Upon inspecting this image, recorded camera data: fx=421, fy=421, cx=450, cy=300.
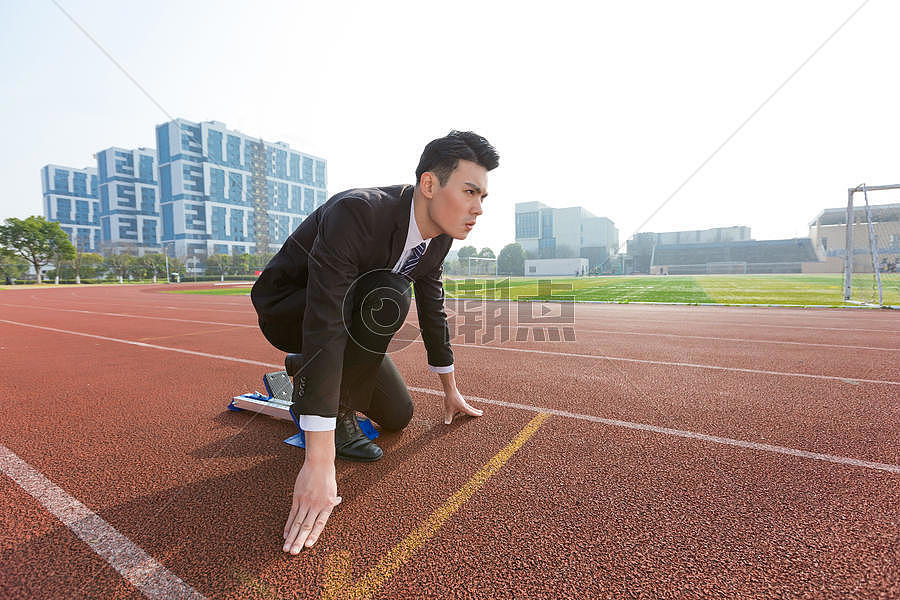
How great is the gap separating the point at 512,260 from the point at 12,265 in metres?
80.5

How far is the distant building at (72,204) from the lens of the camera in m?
112

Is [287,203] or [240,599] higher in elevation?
[287,203]

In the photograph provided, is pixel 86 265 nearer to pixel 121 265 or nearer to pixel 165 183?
pixel 121 265

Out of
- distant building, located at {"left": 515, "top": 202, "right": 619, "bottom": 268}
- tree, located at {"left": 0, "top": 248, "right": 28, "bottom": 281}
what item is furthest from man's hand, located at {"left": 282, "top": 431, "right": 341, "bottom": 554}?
distant building, located at {"left": 515, "top": 202, "right": 619, "bottom": 268}

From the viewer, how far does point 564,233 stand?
9869 cm

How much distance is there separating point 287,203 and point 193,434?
112400mm

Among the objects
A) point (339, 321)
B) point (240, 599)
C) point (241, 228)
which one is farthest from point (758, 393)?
point (241, 228)

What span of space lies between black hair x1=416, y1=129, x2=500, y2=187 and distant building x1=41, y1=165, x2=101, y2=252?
5631 inches

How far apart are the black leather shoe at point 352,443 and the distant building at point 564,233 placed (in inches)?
3154

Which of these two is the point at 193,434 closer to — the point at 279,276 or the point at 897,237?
the point at 279,276

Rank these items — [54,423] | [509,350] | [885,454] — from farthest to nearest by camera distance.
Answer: [509,350] < [54,423] < [885,454]

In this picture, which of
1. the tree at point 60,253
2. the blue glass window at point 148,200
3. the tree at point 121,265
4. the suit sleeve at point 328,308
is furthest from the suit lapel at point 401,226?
the blue glass window at point 148,200

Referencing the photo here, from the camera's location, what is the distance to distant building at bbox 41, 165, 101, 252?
368ft

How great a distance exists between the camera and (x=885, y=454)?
96.2 inches
